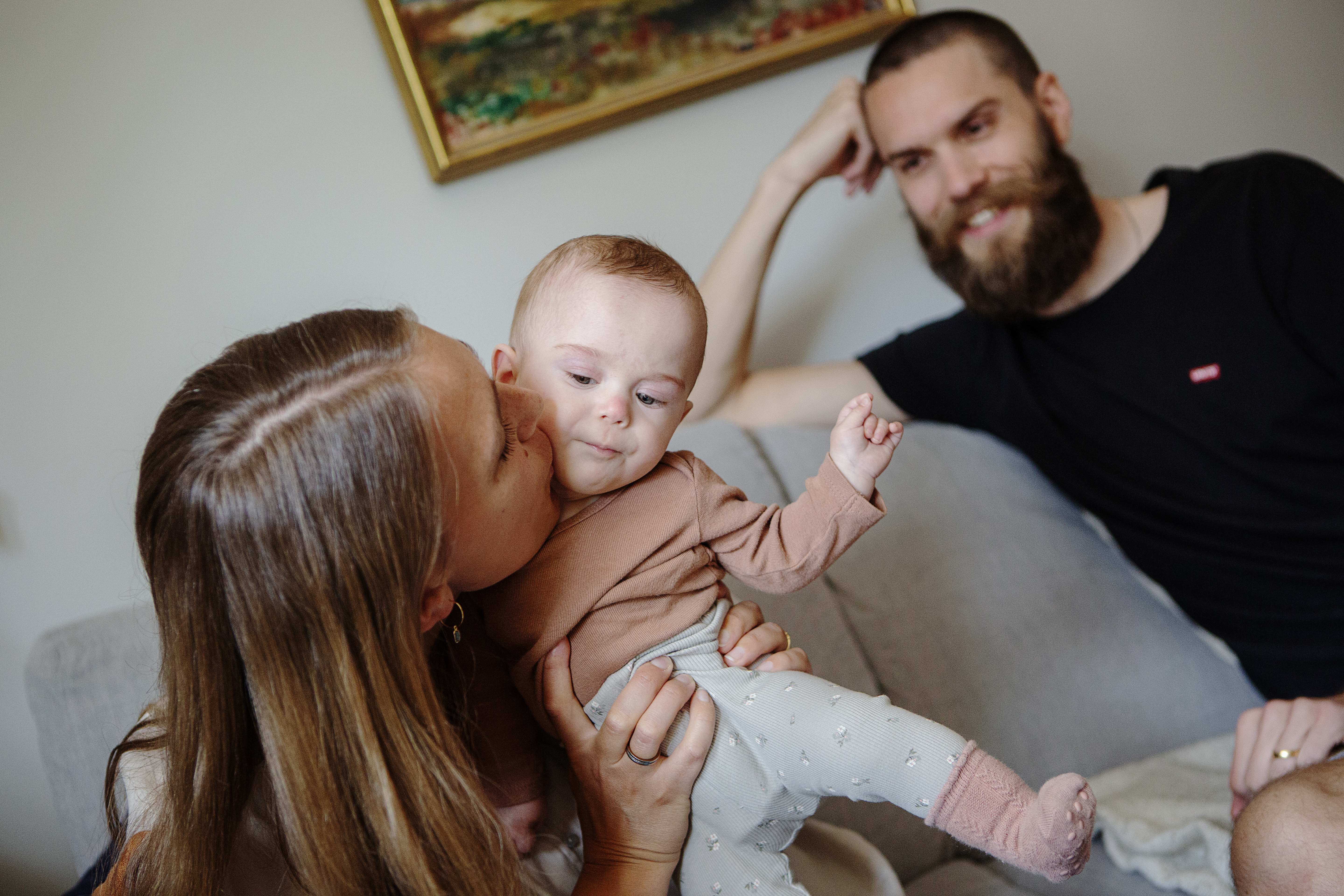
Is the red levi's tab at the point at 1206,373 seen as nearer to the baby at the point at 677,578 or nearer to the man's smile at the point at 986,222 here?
the man's smile at the point at 986,222

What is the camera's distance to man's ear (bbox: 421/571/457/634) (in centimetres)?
77

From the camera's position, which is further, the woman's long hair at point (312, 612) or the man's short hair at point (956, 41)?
the man's short hair at point (956, 41)

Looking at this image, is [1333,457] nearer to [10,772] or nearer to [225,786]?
[225,786]

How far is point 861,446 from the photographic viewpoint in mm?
875

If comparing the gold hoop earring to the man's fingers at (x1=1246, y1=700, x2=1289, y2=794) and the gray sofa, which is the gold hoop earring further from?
the man's fingers at (x1=1246, y1=700, x2=1289, y2=794)

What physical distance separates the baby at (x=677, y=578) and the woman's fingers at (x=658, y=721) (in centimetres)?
3

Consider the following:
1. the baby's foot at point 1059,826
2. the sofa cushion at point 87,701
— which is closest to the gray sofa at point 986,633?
the baby's foot at point 1059,826

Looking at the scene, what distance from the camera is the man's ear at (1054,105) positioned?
73.2 inches

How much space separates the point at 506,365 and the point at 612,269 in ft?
0.53

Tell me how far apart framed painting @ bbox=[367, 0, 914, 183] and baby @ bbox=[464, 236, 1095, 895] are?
0.95 meters

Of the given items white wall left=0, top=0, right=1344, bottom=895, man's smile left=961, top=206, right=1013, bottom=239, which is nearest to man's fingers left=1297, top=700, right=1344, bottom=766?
man's smile left=961, top=206, right=1013, bottom=239

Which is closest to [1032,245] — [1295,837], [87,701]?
[1295,837]

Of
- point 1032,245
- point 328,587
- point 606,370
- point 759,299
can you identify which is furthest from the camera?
point 759,299

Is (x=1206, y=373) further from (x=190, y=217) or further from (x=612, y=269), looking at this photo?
(x=190, y=217)
